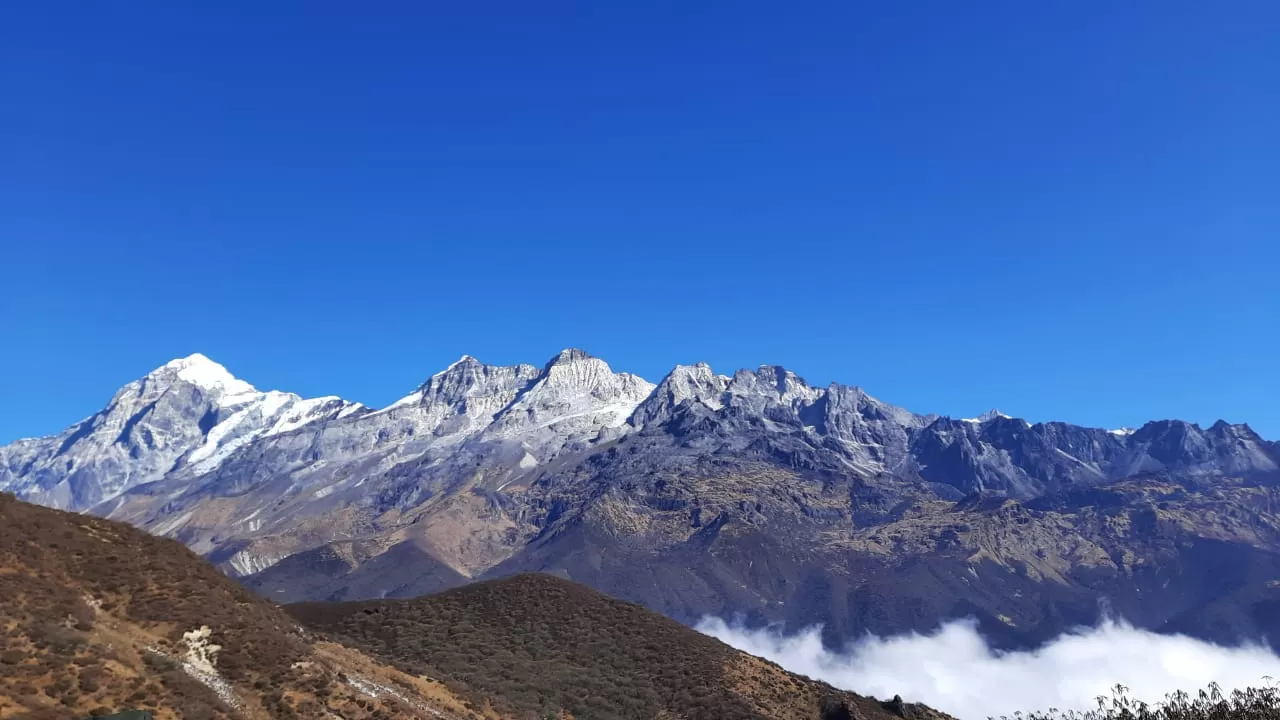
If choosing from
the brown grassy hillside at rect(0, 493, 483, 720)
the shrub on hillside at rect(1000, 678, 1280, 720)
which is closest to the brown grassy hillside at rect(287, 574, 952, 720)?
the brown grassy hillside at rect(0, 493, 483, 720)

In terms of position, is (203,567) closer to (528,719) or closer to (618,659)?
(528,719)

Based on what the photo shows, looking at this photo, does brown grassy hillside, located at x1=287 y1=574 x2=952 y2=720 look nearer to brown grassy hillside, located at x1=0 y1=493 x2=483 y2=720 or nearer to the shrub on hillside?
brown grassy hillside, located at x1=0 y1=493 x2=483 y2=720

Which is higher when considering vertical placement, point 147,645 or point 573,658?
point 573,658

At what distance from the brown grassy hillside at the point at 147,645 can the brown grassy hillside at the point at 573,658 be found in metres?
18.0

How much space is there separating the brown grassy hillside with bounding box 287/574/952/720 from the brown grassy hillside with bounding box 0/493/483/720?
18.0 meters

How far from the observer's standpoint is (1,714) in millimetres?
54250

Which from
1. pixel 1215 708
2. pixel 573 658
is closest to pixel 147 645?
pixel 573 658

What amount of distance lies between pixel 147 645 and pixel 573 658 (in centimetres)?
7077

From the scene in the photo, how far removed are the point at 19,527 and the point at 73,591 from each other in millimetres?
9653

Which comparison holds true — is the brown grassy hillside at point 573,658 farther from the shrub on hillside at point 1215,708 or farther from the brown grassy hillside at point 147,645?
the shrub on hillside at point 1215,708

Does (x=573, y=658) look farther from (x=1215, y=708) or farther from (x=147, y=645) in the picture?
(x=1215, y=708)

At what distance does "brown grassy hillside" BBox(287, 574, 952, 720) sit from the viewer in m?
116

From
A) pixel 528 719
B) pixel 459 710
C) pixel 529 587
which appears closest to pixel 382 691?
pixel 459 710

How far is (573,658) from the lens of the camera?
437 feet
